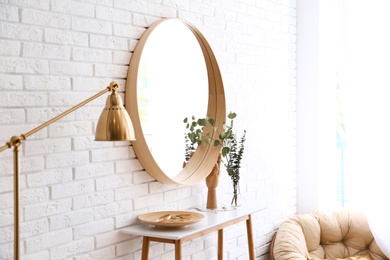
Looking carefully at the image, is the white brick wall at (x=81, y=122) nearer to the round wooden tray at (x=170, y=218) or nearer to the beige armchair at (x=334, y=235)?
the round wooden tray at (x=170, y=218)

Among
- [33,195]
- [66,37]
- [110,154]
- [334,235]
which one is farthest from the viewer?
[334,235]

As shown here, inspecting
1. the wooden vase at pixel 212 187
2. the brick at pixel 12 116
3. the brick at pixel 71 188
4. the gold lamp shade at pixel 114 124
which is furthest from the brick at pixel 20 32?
the wooden vase at pixel 212 187

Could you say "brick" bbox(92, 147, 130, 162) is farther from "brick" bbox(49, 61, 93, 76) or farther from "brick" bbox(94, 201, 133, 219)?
"brick" bbox(49, 61, 93, 76)

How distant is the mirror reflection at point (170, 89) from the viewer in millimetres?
2648

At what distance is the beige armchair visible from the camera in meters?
3.66

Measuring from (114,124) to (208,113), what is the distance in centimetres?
107

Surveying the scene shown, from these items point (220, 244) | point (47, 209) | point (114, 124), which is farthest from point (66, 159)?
point (220, 244)

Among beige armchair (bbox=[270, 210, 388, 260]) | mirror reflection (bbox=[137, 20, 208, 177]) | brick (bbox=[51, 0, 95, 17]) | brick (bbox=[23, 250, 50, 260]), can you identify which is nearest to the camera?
brick (bbox=[23, 250, 50, 260])

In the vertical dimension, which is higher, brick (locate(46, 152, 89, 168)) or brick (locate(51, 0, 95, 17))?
brick (locate(51, 0, 95, 17))

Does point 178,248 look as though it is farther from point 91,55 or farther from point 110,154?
point 91,55

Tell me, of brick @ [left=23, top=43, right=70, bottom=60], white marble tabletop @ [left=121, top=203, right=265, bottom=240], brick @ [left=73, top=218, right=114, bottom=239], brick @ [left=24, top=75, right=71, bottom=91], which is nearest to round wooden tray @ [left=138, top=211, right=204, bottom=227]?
white marble tabletop @ [left=121, top=203, right=265, bottom=240]

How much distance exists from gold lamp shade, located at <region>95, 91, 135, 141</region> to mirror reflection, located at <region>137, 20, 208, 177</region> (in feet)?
1.51

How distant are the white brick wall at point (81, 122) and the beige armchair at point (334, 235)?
1.53 ft

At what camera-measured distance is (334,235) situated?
3748 mm
